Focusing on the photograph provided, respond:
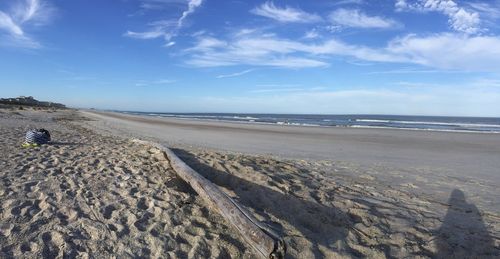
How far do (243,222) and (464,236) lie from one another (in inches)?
122

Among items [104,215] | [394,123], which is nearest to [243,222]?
[104,215]

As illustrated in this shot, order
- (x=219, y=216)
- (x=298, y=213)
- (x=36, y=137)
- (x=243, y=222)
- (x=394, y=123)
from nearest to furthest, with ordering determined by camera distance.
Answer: (x=243, y=222)
(x=219, y=216)
(x=298, y=213)
(x=36, y=137)
(x=394, y=123)

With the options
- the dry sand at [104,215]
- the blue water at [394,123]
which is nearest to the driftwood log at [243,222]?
the dry sand at [104,215]

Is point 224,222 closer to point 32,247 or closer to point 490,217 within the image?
point 32,247

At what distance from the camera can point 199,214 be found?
17.4 feet

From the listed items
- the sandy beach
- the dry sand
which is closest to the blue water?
the sandy beach

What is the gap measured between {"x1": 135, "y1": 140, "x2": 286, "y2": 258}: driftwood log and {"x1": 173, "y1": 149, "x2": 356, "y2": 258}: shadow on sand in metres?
0.50

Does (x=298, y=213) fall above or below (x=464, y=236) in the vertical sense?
above

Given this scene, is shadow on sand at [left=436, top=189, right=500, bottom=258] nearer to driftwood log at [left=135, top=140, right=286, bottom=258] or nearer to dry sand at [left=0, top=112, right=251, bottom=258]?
→ driftwood log at [left=135, top=140, right=286, bottom=258]

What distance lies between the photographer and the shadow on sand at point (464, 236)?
4727mm

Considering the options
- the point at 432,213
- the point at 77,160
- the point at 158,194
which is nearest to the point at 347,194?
the point at 432,213

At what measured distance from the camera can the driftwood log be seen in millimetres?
3969

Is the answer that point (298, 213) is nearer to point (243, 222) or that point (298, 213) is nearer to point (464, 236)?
point (243, 222)

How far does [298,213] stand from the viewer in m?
5.64
